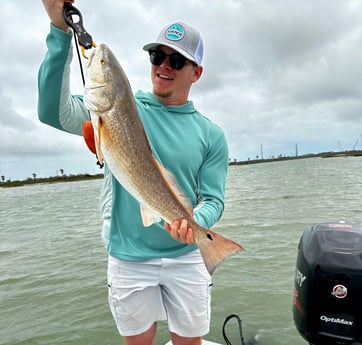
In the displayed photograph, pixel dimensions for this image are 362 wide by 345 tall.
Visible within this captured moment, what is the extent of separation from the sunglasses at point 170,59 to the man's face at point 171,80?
2 centimetres

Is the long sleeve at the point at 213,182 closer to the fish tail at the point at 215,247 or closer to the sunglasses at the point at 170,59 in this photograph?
the fish tail at the point at 215,247

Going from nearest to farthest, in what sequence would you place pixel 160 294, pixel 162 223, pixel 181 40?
pixel 181 40 < pixel 162 223 < pixel 160 294

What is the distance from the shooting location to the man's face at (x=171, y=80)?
9.11 ft

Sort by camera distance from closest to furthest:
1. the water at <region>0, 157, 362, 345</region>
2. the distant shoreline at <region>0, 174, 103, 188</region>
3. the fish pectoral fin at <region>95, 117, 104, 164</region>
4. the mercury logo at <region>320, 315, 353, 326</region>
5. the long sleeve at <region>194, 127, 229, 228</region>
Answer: the fish pectoral fin at <region>95, 117, 104, 164</region> < the mercury logo at <region>320, 315, 353, 326</region> < the long sleeve at <region>194, 127, 229, 228</region> < the water at <region>0, 157, 362, 345</region> < the distant shoreline at <region>0, 174, 103, 188</region>

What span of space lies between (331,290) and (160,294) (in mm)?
1420

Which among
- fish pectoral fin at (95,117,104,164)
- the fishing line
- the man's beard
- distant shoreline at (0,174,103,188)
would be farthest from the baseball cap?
distant shoreline at (0,174,103,188)

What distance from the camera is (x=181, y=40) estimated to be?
2729 mm

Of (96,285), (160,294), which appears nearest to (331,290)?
(160,294)

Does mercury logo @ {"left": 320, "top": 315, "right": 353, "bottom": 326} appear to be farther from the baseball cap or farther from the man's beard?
the baseball cap

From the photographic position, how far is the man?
279 centimetres

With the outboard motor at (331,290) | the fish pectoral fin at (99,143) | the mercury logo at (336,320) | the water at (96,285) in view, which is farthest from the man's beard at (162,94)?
the water at (96,285)

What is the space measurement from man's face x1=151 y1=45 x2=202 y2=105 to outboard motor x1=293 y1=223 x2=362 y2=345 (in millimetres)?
1786

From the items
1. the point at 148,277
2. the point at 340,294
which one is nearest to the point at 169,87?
the point at 148,277

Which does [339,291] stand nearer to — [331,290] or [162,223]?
[331,290]
